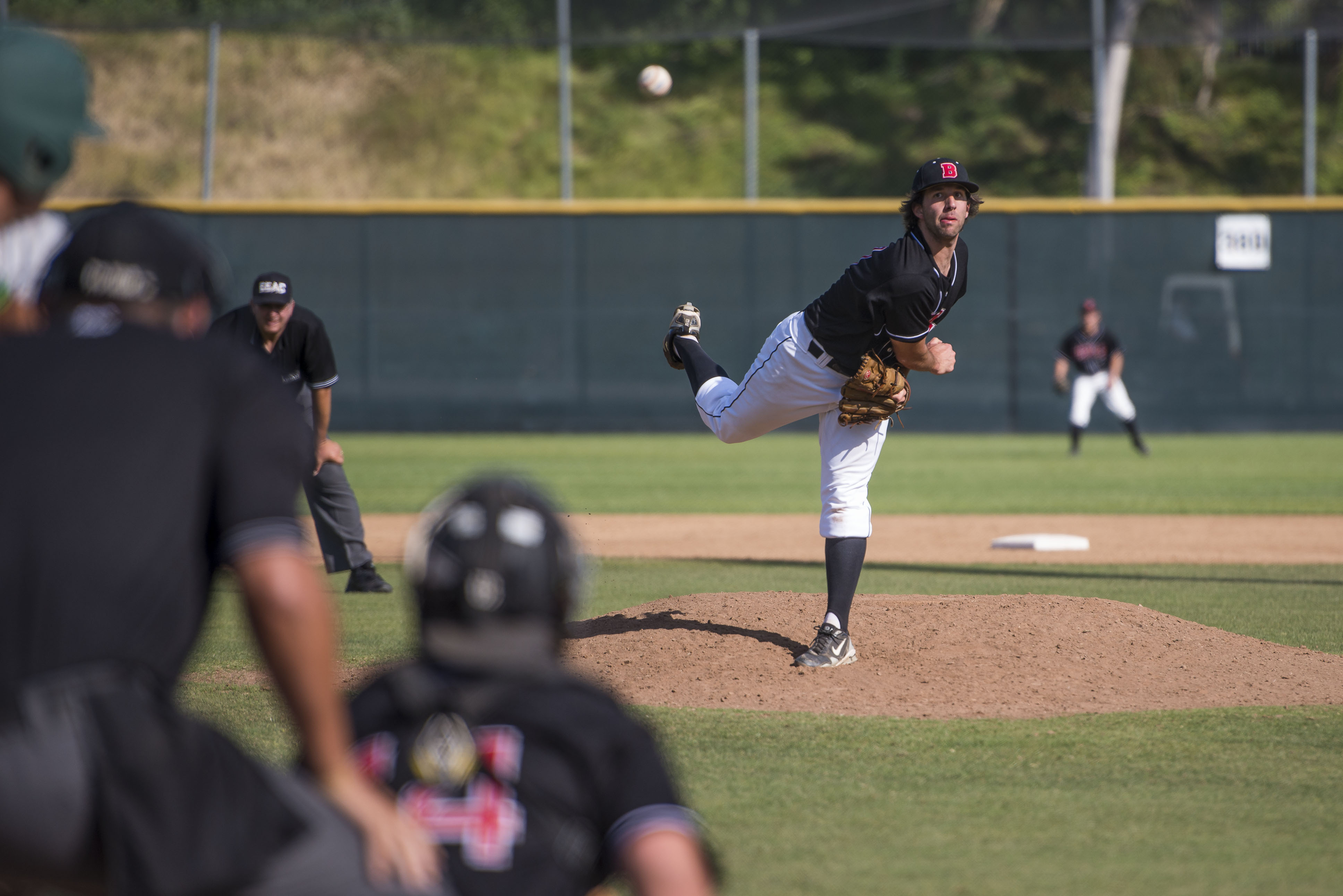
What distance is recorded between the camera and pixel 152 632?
1.80 meters

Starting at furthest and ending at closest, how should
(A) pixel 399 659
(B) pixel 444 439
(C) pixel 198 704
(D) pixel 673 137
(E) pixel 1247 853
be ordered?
(D) pixel 673 137
(B) pixel 444 439
(A) pixel 399 659
(C) pixel 198 704
(E) pixel 1247 853

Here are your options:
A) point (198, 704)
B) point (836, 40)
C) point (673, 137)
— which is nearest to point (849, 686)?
point (198, 704)

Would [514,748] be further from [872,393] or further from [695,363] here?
[695,363]

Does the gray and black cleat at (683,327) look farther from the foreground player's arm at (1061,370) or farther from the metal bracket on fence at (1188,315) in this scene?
the metal bracket on fence at (1188,315)

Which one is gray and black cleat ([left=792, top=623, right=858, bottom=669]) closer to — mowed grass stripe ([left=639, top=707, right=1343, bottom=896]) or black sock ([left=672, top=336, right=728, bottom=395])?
mowed grass stripe ([left=639, top=707, right=1343, bottom=896])

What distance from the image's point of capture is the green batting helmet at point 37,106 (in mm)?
2039

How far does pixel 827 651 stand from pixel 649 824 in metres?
3.61

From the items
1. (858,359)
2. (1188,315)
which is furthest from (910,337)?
(1188,315)

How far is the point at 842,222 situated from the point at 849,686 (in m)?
15.8

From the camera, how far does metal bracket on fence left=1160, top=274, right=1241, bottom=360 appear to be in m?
20.0

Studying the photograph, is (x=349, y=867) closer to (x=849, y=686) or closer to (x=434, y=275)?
(x=849, y=686)

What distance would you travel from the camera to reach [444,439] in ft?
63.4

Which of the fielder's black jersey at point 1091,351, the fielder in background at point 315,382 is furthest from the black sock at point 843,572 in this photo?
the fielder's black jersey at point 1091,351

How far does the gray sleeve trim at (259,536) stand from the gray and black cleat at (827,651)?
368 cm
